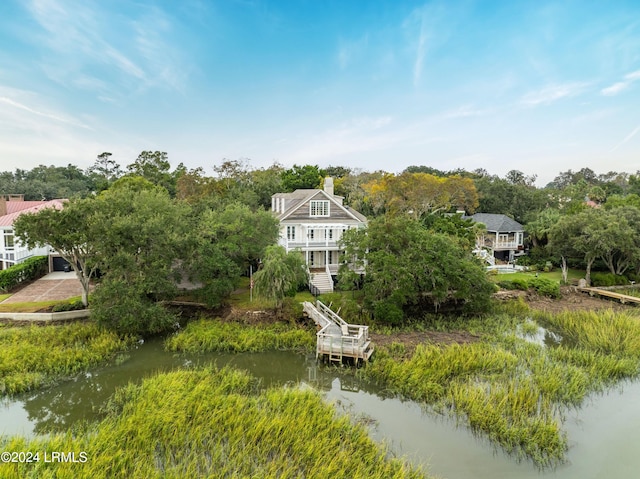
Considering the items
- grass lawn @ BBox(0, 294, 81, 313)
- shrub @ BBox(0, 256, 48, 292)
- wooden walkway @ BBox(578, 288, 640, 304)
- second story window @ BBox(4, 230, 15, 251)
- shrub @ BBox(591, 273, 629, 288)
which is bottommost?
wooden walkway @ BBox(578, 288, 640, 304)

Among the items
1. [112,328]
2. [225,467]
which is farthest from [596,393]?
[112,328]

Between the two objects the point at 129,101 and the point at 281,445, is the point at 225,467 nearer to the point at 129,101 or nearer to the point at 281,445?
the point at 281,445

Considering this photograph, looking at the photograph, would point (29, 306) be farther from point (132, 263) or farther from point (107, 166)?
point (107, 166)

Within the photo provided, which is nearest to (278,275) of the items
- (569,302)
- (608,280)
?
(569,302)

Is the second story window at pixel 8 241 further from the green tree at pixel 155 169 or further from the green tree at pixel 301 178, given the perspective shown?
the green tree at pixel 301 178

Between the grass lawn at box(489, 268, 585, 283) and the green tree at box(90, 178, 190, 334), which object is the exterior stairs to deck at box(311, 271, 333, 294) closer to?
the green tree at box(90, 178, 190, 334)

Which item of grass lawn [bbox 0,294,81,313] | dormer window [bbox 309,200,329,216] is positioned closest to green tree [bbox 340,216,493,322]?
dormer window [bbox 309,200,329,216]
